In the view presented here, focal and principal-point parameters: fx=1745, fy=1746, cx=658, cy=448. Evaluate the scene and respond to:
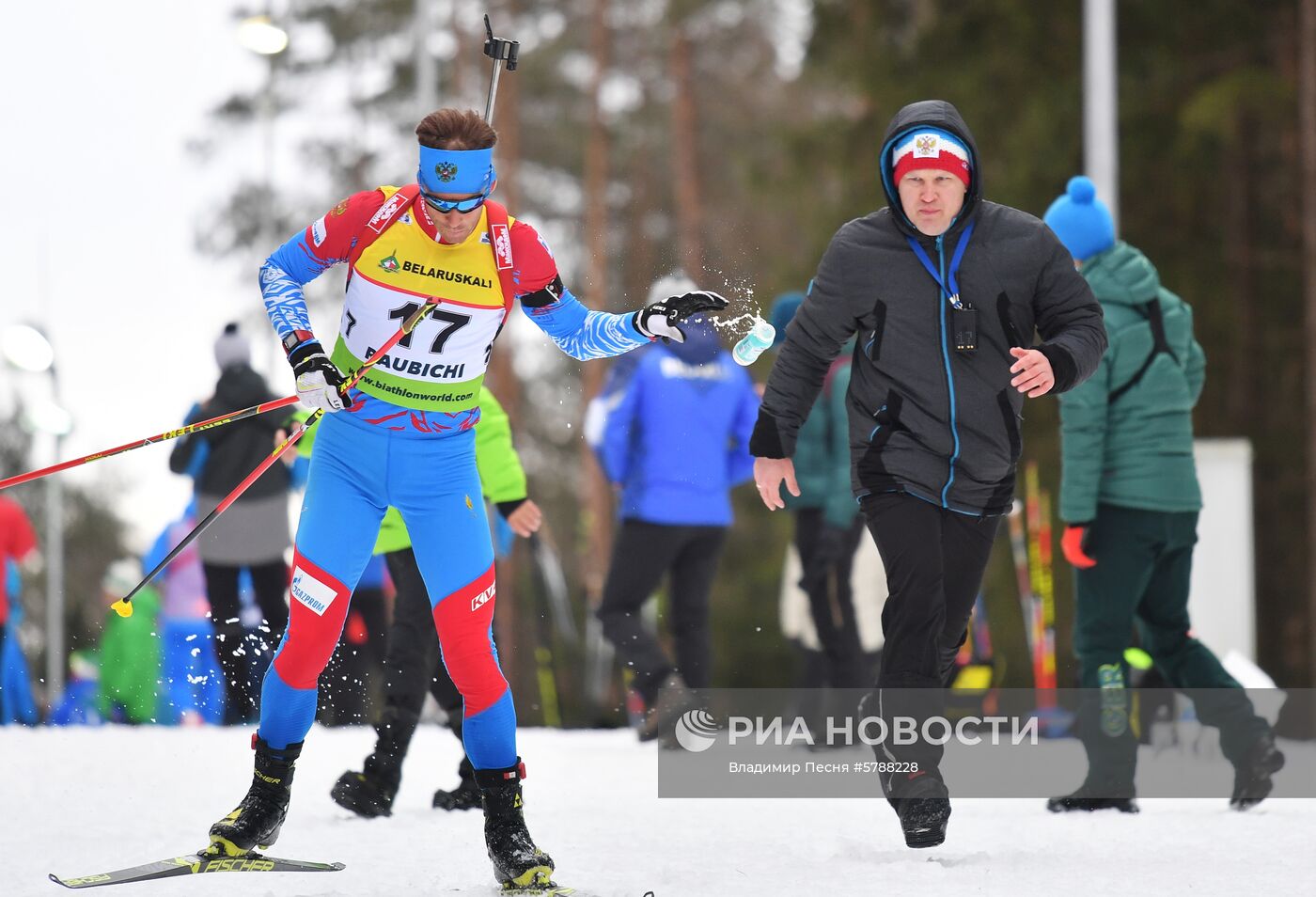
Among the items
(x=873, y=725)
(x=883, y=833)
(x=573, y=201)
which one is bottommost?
(x=883, y=833)

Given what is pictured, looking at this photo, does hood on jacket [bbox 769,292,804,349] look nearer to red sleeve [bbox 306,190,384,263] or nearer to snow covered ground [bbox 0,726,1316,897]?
snow covered ground [bbox 0,726,1316,897]

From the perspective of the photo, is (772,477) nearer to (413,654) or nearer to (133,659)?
(413,654)

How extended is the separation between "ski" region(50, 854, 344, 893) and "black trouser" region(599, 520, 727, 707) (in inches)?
135

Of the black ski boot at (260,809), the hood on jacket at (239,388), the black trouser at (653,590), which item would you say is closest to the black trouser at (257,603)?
the hood on jacket at (239,388)

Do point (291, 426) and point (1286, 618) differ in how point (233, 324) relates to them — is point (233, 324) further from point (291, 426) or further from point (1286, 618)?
point (1286, 618)

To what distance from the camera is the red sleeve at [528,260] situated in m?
4.83

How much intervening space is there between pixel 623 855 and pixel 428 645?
134cm

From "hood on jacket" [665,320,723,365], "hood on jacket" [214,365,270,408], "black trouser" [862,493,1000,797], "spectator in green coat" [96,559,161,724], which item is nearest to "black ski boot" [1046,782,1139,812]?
"black trouser" [862,493,1000,797]

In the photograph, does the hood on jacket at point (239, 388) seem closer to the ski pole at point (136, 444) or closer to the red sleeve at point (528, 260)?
the ski pole at point (136, 444)

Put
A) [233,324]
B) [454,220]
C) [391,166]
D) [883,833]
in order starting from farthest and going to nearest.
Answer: [391,166], [233,324], [883,833], [454,220]

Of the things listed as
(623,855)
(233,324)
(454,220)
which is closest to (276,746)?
(623,855)

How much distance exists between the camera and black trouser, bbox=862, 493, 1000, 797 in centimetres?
494

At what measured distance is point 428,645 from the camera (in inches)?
244

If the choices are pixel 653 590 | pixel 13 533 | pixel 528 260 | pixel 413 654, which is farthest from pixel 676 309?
pixel 13 533
